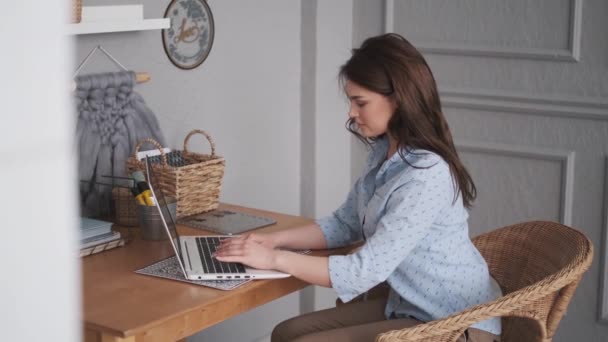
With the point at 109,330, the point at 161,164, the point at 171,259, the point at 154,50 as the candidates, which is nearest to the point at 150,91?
the point at 154,50

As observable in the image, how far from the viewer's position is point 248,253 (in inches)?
78.2

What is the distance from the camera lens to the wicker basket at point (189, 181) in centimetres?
236

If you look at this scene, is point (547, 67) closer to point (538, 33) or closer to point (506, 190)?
point (538, 33)

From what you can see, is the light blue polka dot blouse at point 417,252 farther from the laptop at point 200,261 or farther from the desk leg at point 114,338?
the desk leg at point 114,338

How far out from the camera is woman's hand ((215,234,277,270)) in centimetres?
198

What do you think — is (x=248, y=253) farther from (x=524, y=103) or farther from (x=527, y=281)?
(x=524, y=103)

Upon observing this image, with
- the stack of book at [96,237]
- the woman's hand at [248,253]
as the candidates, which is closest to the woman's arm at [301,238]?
the woman's hand at [248,253]

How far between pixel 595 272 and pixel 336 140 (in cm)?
102

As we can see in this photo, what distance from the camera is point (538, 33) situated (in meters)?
3.02

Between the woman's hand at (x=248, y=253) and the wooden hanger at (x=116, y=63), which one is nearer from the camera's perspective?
the woman's hand at (x=248, y=253)

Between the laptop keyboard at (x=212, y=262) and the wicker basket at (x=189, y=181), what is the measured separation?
0.25 meters

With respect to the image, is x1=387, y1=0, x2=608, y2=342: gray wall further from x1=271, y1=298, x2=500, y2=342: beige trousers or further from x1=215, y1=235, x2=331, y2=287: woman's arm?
x1=215, y1=235, x2=331, y2=287: woman's arm

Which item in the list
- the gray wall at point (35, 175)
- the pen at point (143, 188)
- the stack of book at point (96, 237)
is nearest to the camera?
the gray wall at point (35, 175)

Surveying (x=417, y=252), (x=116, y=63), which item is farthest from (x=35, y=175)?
(x=116, y=63)
